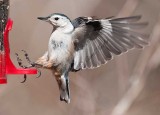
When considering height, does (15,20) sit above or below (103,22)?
below

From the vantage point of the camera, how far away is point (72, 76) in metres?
6.14

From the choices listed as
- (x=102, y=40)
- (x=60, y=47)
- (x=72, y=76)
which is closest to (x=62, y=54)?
(x=60, y=47)

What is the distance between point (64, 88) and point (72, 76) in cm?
214

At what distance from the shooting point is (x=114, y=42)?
4133 mm

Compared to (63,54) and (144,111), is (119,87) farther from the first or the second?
(63,54)

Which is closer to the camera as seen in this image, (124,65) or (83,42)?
(83,42)

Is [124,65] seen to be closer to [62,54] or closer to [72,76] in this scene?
[72,76]

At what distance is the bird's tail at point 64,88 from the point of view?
156 inches

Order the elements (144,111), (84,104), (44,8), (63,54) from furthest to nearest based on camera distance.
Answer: (144,111) → (44,8) → (84,104) → (63,54)

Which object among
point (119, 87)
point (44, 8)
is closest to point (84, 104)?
point (119, 87)

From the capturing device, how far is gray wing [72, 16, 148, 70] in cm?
400

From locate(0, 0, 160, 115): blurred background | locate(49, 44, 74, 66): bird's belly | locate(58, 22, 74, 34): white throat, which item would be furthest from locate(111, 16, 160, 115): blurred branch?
locate(58, 22, 74, 34): white throat

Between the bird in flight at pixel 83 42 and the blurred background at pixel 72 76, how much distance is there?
6.29 feet

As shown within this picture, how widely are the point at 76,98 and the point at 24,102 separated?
0.87m
